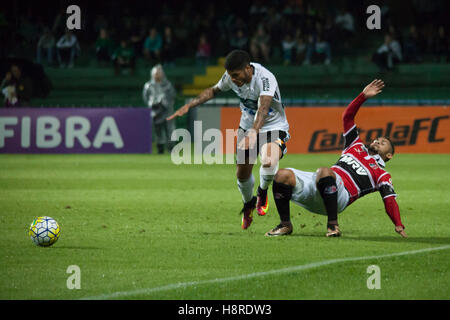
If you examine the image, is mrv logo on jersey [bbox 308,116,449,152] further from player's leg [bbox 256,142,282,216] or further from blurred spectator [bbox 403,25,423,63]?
player's leg [bbox 256,142,282,216]

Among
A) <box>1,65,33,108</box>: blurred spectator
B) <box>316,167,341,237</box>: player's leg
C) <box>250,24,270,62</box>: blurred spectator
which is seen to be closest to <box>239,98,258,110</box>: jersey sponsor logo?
<box>316,167,341,237</box>: player's leg

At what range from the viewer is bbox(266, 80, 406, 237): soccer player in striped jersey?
801 cm

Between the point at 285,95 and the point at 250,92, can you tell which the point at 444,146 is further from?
the point at 250,92

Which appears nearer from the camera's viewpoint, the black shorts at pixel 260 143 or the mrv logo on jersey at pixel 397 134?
the black shorts at pixel 260 143

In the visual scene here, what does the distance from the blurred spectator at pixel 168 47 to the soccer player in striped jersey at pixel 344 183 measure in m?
20.1

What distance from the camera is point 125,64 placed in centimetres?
2833

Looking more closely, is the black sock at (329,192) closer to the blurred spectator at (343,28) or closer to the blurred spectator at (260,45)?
the blurred spectator at (260,45)

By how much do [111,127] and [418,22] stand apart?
1426 centimetres

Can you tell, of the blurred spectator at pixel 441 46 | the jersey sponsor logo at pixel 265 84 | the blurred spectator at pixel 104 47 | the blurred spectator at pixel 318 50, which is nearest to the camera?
the jersey sponsor logo at pixel 265 84

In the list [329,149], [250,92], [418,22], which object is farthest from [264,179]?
[418,22]

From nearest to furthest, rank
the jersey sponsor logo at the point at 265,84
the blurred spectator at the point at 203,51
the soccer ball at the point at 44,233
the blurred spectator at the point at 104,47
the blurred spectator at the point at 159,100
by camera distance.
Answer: the soccer ball at the point at 44,233 < the jersey sponsor logo at the point at 265,84 < the blurred spectator at the point at 159,100 < the blurred spectator at the point at 104,47 < the blurred spectator at the point at 203,51

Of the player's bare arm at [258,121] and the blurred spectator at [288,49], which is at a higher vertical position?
the blurred spectator at [288,49]

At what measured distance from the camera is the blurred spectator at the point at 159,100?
20156 millimetres

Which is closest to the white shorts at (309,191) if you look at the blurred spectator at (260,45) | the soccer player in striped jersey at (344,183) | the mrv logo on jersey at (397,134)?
the soccer player in striped jersey at (344,183)
